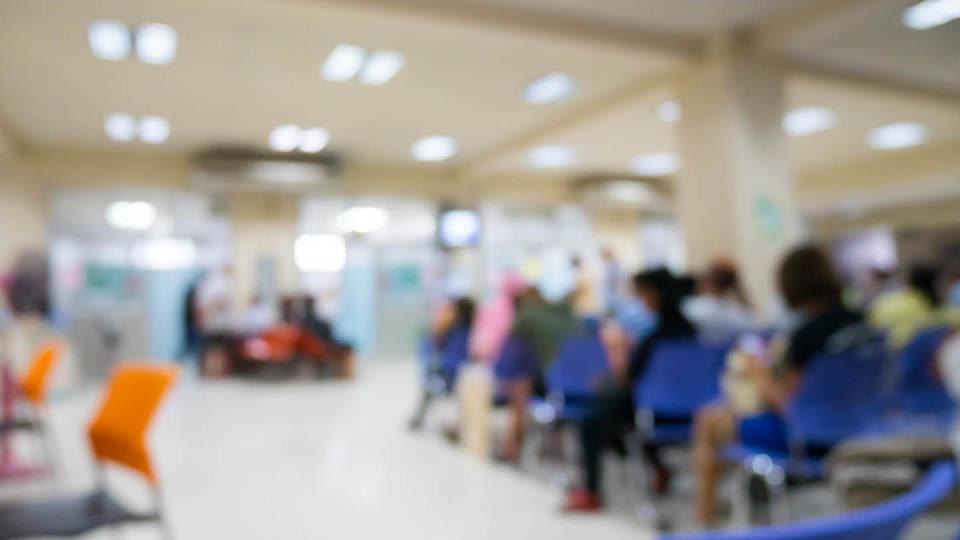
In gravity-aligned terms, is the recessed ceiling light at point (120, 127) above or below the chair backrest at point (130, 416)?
above

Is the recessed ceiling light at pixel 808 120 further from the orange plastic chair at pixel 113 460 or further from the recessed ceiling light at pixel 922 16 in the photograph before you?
the orange plastic chair at pixel 113 460

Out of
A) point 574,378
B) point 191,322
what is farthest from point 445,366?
point 191,322

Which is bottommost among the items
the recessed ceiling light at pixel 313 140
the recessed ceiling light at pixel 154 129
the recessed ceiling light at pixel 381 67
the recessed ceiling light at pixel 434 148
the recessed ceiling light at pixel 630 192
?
the recessed ceiling light at pixel 630 192

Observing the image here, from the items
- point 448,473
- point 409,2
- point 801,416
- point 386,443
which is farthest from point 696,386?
point 409,2

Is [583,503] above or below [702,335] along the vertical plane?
below

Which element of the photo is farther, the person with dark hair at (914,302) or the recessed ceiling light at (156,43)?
the recessed ceiling light at (156,43)

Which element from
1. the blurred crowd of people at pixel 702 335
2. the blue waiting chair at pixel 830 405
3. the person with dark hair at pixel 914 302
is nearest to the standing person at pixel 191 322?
the blurred crowd of people at pixel 702 335

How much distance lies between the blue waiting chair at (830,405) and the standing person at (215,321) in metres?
8.39

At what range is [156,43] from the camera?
17.3 feet

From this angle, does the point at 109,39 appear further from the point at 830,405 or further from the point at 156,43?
the point at 830,405

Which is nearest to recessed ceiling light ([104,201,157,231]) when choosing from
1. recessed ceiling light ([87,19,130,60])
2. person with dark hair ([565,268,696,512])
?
recessed ceiling light ([87,19,130,60])

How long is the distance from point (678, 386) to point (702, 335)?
485 millimetres

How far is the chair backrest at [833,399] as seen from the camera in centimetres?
212

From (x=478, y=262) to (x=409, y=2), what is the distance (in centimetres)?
691
